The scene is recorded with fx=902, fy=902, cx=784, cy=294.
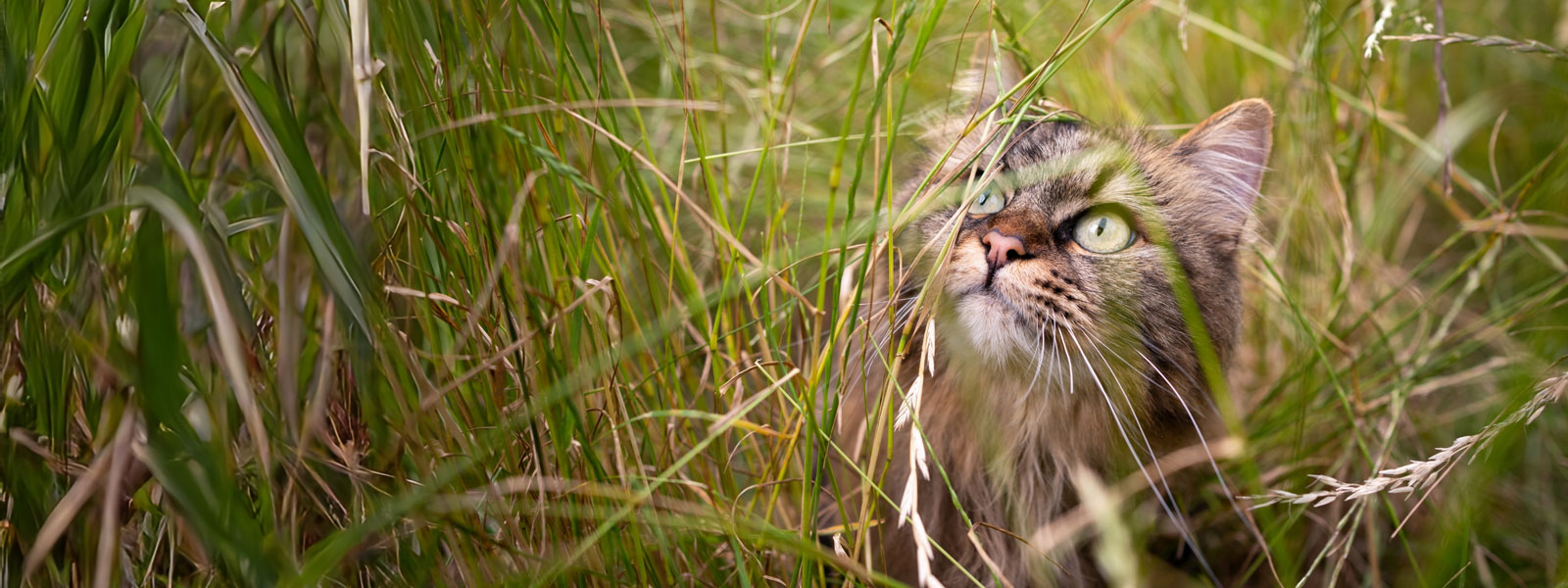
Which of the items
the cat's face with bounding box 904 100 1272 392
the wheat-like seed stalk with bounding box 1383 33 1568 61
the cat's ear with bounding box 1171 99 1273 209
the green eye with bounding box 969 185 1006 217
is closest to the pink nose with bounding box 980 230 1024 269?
the cat's face with bounding box 904 100 1272 392

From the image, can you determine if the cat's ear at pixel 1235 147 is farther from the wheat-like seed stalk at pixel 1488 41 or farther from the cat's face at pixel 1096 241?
the wheat-like seed stalk at pixel 1488 41

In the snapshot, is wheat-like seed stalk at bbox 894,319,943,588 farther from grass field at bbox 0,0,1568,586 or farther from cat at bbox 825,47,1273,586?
cat at bbox 825,47,1273,586

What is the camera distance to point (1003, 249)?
122 cm

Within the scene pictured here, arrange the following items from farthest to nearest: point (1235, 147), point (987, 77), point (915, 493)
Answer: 1. point (987, 77)
2. point (1235, 147)
3. point (915, 493)

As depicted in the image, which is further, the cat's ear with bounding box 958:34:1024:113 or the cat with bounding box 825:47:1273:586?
the cat's ear with bounding box 958:34:1024:113

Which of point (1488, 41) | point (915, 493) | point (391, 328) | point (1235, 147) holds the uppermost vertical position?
point (1488, 41)

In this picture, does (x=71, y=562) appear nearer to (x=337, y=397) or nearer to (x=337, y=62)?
(x=337, y=397)

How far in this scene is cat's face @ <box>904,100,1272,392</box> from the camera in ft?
3.95

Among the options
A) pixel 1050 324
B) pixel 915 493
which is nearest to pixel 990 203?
pixel 1050 324

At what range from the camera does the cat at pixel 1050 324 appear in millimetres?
1218

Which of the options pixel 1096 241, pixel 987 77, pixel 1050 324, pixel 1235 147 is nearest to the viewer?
pixel 1050 324

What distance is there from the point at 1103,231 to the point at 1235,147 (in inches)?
13.1

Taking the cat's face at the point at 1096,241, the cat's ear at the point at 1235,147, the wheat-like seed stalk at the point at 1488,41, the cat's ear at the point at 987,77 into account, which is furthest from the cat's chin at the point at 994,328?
the wheat-like seed stalk at the point at 1488,41

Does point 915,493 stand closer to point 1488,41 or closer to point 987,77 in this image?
point 987,77
